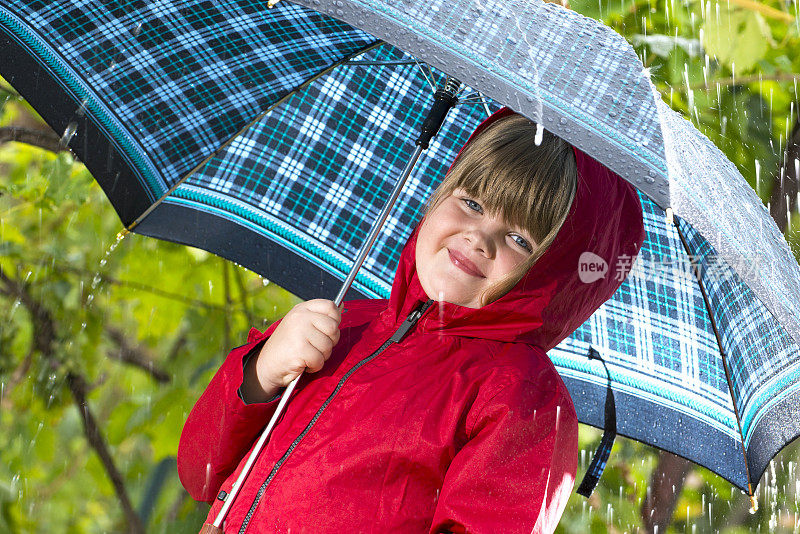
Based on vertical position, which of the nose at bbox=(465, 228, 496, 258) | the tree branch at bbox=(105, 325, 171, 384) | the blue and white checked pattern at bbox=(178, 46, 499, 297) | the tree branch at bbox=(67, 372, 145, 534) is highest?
the nose at bbox=(465, 228, 496, 258)

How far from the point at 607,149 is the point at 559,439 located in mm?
557

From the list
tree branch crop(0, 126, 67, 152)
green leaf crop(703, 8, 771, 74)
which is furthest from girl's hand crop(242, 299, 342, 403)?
tree branch crop(0, 126, 67, 152)

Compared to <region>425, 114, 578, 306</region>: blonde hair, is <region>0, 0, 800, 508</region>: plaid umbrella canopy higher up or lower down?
lower down

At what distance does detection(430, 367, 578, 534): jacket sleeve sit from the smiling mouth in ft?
0.72

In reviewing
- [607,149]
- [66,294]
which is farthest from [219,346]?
[607,149]

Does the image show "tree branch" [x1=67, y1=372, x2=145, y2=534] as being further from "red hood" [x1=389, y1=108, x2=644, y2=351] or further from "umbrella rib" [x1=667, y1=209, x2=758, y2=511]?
"umbrella rib" [x1=667, y1=209, x2=758, y2=511]

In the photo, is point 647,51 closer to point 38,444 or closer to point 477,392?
point 477,392

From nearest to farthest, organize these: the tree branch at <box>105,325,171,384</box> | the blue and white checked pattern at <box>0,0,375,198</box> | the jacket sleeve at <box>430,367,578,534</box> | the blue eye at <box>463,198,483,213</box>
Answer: the jacket sleeve at <box>430,367,578,534</box>, the blue eye at <box>463,198,483,213</box>, the blue and white checked pattern at <box>0,0,375,198</box>, the tree branch at <box>105,325,171,384</box>

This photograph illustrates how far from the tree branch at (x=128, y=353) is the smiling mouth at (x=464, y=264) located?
2096mm

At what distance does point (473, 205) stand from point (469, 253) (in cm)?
12

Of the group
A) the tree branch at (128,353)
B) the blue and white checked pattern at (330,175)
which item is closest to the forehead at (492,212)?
the blue and white checked pattern at (330,175)

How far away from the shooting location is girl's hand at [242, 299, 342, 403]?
5.07ft

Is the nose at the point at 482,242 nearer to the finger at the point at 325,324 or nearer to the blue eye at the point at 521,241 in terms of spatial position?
the blue eye at the point at 521,241

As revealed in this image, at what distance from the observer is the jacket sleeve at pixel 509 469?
4.23 ft
